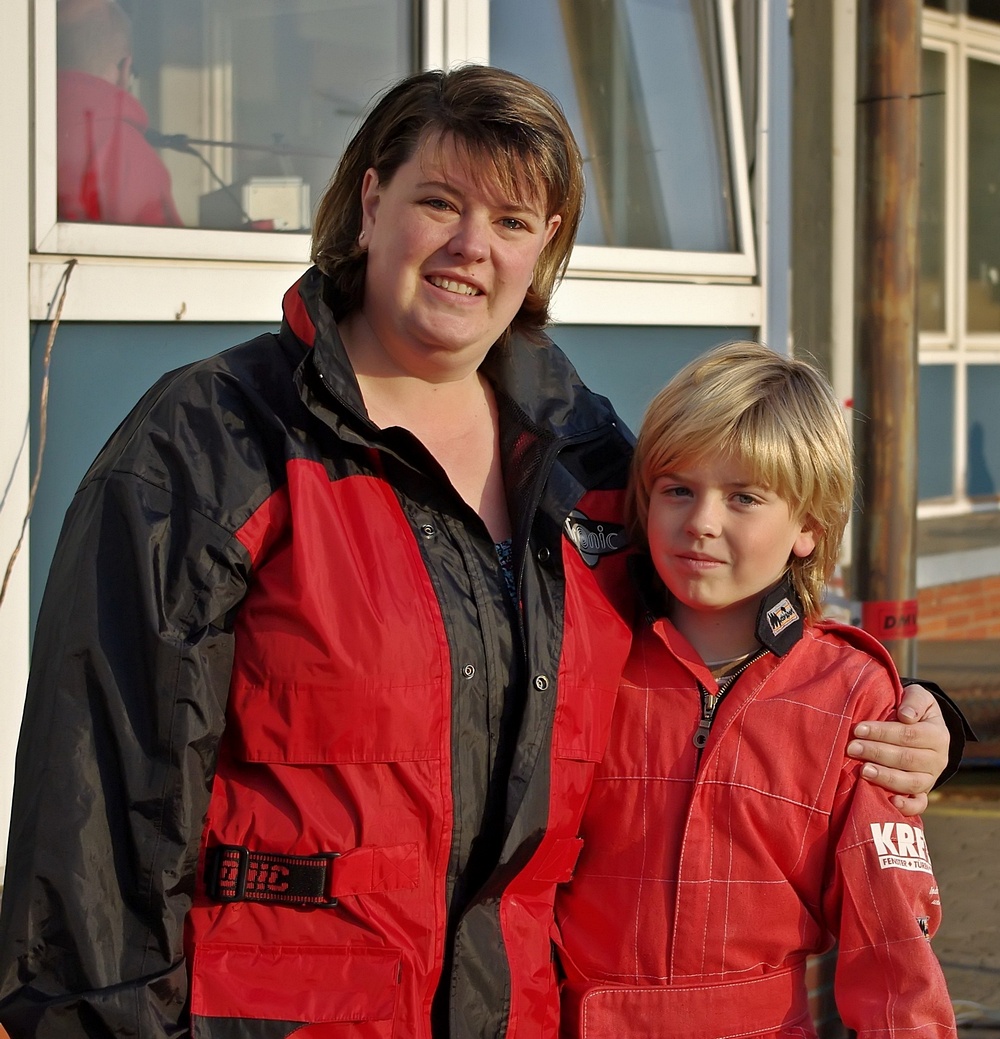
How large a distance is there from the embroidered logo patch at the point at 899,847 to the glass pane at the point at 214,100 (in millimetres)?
2704

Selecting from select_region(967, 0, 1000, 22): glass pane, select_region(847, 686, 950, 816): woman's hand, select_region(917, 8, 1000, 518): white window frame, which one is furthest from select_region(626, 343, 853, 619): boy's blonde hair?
select_region(967, 0, 1000, 22): glass pane

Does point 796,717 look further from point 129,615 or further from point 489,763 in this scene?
point 129,615

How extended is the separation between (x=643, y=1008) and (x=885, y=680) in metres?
0.63

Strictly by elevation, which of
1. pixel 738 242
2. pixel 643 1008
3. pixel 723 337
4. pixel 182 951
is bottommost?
pixel 643 1008

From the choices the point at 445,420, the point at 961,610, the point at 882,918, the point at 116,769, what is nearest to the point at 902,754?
the point at 882,918

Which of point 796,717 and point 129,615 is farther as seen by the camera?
point 796,717

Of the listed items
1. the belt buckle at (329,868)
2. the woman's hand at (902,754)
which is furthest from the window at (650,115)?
the belt buckle at (329,868)

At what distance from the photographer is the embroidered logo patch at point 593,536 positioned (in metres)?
2.27

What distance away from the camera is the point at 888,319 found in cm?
396

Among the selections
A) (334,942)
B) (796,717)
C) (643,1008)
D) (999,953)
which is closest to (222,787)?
(334,942)

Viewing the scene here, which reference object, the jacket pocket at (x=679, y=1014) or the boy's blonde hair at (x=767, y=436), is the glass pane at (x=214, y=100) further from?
the jacket pocket at (x=679, y=1014)

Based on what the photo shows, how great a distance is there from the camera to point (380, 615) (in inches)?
75.8

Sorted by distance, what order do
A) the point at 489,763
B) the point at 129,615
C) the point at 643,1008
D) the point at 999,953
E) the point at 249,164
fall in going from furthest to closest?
the point at 999,953, the point at 249,164, the point at 643,1008, the point at 489,763, the point at 129,615

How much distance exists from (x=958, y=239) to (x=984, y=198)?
0.42 m
